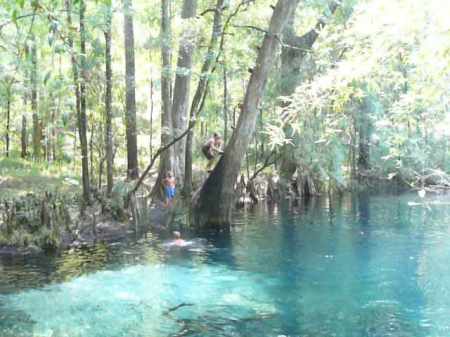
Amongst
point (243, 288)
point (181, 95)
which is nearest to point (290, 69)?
point (181, 95)

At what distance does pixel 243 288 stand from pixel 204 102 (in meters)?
8.22

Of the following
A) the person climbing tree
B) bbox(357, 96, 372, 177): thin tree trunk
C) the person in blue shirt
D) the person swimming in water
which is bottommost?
the person swimming in water

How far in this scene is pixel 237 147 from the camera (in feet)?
49.1

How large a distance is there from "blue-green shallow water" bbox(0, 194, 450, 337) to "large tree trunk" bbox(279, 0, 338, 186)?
7.93 meters

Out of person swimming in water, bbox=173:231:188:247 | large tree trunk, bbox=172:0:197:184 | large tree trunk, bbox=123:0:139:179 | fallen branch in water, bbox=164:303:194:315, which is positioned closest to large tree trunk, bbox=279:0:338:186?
large tree trunk, bbox=172:0:197:184

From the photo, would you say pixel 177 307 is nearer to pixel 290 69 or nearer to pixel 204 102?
pixel 204 102

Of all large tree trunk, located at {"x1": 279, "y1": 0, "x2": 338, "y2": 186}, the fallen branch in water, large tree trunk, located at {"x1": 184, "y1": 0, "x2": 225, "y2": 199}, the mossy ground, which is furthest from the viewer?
large tree trunk, located at {"x1": 279, "y1": 0, "x2": 338, "y2": 186}

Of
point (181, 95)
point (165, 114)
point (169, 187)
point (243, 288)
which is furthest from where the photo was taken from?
point (181, 95)

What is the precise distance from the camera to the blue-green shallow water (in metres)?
7.58

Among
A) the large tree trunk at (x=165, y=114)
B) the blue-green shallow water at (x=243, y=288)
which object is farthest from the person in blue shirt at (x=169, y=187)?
the blue-green shallow water at (x=243, y=288)

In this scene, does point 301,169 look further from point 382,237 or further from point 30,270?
point 30,270

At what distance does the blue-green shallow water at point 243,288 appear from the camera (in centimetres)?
758

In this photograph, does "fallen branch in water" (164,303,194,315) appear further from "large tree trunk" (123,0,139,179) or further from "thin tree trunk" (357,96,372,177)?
"thin tree trunk" (357,96,372,177)

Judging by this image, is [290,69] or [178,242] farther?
[290,69]
